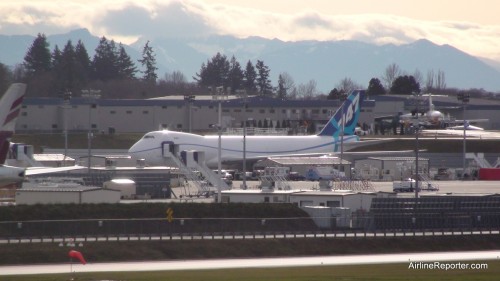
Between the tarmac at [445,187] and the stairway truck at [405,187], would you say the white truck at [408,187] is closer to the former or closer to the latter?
the stairway truck at [405,187]

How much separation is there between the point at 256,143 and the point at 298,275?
73206 millimetres

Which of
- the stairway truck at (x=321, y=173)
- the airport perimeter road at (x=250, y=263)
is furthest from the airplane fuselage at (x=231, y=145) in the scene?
the airport perimeter road at (x=250, y=263)

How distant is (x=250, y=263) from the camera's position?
47781 millimetres

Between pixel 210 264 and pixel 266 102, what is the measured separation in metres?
123

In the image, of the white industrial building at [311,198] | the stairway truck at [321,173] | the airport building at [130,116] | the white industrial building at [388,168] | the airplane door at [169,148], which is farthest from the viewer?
the airport building at [130,116]

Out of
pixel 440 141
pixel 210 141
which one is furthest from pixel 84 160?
pixel 440 141

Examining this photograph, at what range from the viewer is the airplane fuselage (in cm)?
10706

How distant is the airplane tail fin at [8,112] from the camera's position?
44000 millimetres

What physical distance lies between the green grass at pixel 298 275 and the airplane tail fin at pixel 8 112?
5870mm

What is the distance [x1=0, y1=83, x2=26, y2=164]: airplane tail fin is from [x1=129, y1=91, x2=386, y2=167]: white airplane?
6104cm

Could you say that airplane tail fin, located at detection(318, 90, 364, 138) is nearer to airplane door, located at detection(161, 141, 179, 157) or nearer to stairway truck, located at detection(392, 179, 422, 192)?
airplane door, located at detection(161, 141, 179, 157)

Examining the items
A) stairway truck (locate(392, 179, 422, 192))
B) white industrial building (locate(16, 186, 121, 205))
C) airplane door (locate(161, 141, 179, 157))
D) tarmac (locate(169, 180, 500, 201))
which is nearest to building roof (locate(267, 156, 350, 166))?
tarmac (locate(169, 180, 500, 201))

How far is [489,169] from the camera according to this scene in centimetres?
10894

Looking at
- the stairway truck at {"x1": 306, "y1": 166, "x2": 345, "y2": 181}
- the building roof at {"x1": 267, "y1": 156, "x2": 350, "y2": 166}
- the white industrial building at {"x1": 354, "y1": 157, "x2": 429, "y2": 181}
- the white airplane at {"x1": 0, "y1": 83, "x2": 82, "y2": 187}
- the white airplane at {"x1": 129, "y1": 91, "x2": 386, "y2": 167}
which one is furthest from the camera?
the white airplane at {"x1": 129, "y1": 91, "x2": 386, "y2": 167}
